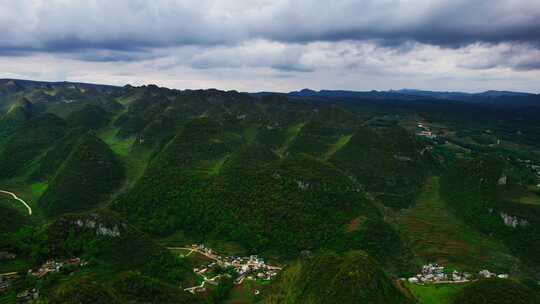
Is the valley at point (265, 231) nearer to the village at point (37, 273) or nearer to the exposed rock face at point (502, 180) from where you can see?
the exposed rock face at point (502, 180)

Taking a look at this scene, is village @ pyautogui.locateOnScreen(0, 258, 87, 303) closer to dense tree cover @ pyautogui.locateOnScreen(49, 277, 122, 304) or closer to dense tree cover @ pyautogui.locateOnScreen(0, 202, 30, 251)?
dense tree cover @ pyautogui.locateOnScreen(0, 202, 30, 251)

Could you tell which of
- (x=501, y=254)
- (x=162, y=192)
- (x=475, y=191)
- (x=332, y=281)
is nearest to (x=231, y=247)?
(x=162, y=192)

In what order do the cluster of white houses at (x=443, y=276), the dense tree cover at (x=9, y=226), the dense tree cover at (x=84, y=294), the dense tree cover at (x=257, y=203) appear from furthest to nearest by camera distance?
the dense tree cover at (x=257, y=203) < the cluster of white houses at (x=443, y=276) < the dense tree cover at (x=9, y=226) < the dense tree cover at (x=84, y=294)

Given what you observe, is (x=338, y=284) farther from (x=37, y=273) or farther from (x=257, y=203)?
(x=257, y=203)

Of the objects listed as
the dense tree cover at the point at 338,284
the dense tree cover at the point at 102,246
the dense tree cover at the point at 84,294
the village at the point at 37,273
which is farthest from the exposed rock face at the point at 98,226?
the dense tree cover at the point at 338,284

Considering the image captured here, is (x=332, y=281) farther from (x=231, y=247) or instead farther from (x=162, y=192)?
(x=162, y=192)
